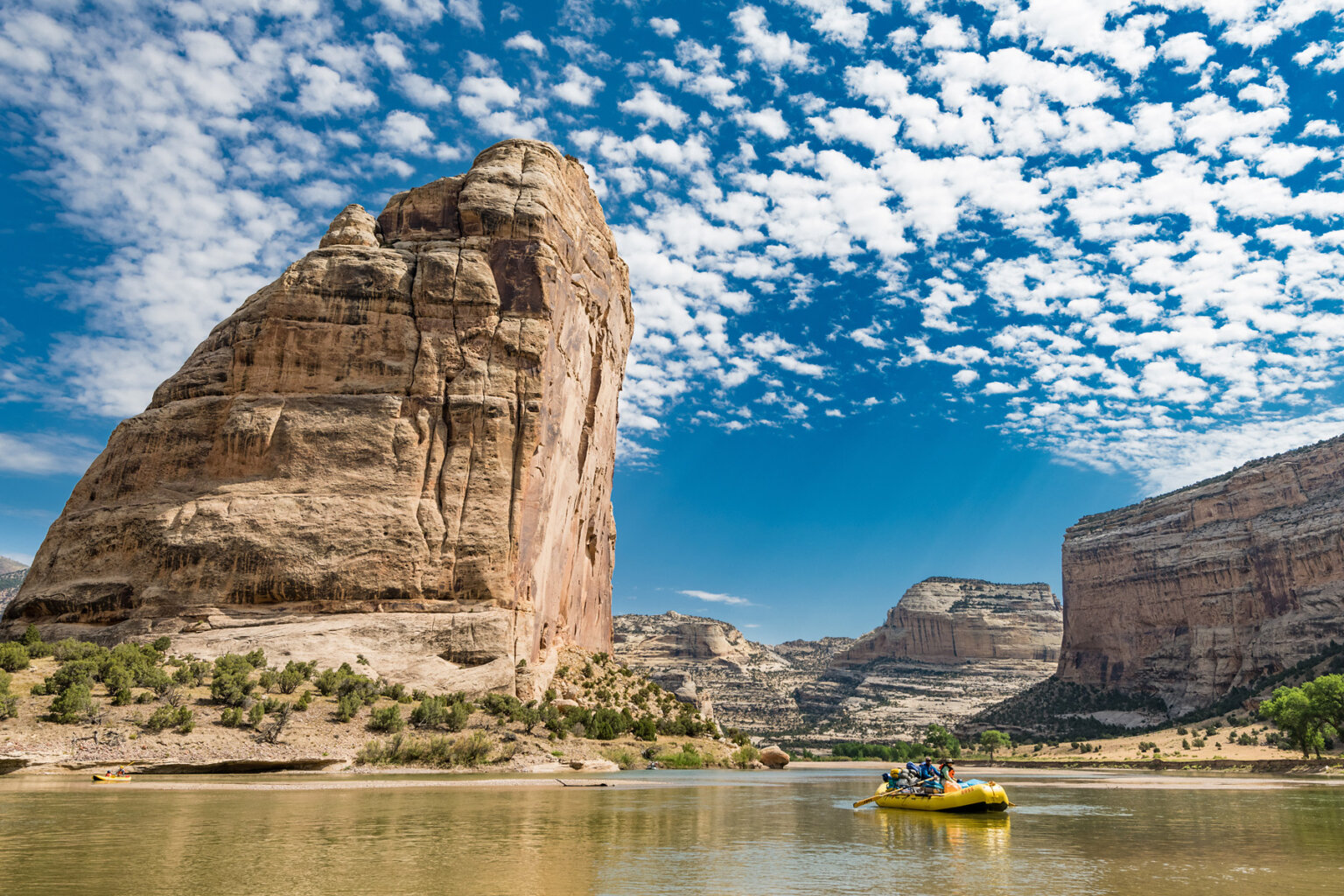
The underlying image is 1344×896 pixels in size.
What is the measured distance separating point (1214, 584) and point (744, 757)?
10497 centimetres

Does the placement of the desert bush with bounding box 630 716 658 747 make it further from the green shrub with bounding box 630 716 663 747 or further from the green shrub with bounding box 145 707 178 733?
the green shrub with bounding box 145 707 178 733

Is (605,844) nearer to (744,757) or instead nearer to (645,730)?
(645,730)

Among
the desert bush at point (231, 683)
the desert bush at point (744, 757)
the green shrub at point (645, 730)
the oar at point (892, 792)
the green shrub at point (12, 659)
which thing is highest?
the green shrub at point (12, 659)

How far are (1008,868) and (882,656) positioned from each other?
194621 mm

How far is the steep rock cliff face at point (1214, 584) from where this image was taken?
11094 centimetres

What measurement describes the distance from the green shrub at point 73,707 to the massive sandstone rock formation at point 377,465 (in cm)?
1154

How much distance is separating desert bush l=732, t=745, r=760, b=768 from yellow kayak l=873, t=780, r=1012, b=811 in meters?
35.8

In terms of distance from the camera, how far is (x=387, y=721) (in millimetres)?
37094

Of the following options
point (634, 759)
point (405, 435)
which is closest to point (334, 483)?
point (405, 435)

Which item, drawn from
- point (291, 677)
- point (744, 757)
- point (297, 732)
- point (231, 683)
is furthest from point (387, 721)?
point (744, 757)

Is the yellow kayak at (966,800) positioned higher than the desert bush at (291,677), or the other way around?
the desert bush at (291,677)

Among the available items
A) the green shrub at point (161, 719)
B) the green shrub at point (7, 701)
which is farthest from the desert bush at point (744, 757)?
the green shrub at point (7, 701)

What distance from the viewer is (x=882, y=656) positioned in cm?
19750

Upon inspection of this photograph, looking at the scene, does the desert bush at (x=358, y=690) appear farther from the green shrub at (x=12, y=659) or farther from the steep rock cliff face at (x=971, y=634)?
the steep rock cliff face at (x=971, y=634)
